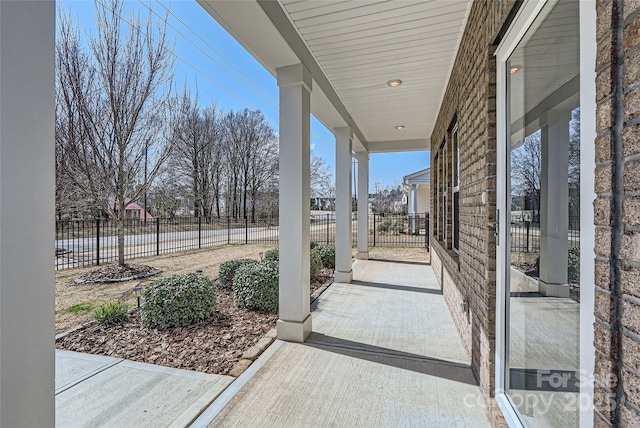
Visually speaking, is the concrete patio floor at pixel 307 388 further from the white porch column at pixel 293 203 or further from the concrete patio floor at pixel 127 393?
the white porch column at pixel 293 203

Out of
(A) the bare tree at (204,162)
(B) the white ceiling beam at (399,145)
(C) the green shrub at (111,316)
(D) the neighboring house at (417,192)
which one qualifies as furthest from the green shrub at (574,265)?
(A) the bare tree at (204,162)

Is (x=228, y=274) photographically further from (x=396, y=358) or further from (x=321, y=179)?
(x=321, y=179)

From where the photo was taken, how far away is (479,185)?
224cm

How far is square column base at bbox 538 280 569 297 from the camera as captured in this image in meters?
1.29

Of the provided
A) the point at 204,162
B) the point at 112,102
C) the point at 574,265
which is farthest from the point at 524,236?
the point at 204,162

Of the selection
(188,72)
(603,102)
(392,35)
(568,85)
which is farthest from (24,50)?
(188,72)

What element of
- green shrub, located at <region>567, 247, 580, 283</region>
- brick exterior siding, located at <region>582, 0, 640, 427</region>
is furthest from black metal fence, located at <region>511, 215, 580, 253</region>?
brick exterior siding, located at <region>582, 0, 640, 427</region>

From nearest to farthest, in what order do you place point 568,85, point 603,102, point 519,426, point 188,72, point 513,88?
point 603,102, point 568,85, point 519,426, point 513,88, point 188,72

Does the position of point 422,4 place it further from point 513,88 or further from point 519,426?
point 519,426

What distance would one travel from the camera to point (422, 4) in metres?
2.44

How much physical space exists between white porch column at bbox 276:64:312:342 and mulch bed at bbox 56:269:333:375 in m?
0.46

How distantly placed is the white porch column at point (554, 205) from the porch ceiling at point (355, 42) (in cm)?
167

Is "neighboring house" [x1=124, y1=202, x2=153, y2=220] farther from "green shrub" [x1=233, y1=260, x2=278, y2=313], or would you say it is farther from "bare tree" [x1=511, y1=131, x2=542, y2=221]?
"bare tree" [x1=511, y1=131, x2=542, y2=221]

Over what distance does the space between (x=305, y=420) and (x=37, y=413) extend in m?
1.39
